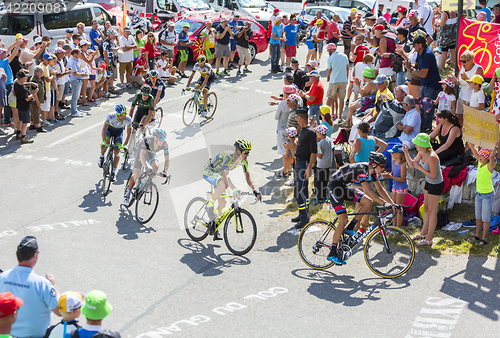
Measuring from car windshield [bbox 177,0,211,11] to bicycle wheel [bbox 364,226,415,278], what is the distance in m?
16.9

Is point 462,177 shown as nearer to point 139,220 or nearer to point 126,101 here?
point 139,220

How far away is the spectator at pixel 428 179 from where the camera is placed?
26.2 feet

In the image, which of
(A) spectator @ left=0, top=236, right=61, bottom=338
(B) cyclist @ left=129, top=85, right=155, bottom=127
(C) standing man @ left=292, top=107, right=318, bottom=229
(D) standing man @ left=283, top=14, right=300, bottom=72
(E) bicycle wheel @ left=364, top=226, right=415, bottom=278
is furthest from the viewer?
(D) standing man @ left=283, top=14, right=300, bottom=72

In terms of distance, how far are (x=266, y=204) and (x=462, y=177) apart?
3.75m

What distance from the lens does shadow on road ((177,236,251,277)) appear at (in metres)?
7.92

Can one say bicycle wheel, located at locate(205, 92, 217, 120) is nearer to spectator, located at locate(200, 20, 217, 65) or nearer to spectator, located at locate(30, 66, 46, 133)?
spectator, located at locate(200, 20, 217, 65)

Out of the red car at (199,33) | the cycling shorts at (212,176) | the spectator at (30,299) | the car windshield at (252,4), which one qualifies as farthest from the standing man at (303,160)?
the car windshield at (252,4)

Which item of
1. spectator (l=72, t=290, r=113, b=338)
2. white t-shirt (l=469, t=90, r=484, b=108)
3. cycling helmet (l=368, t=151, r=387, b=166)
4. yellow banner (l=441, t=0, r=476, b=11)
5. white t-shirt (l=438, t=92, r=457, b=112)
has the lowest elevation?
spectator (l=72, t=290, r=113, b=338)

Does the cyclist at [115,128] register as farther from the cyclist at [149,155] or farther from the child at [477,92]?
the child at [477,92]

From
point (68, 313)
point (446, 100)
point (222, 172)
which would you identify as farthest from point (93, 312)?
point (446, 100)

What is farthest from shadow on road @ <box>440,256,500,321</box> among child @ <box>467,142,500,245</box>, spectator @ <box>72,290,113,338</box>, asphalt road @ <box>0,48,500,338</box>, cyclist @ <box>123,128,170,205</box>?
cyclist @ <box>123,128,170,205</box>

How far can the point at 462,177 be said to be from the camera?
9234 millimetres

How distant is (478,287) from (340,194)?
2313mm

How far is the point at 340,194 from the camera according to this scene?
771 centimetres
